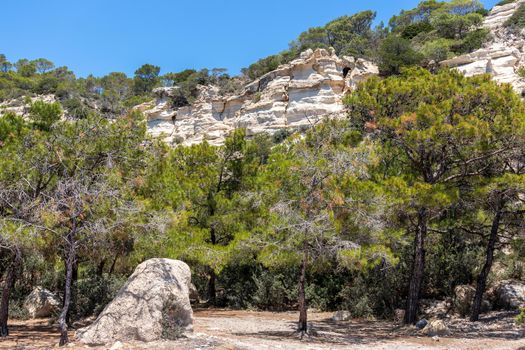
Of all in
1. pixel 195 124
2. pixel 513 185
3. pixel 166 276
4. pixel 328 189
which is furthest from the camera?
pixel 195 124

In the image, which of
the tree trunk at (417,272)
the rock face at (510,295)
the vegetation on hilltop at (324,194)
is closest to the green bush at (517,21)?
the vegetation on hilltop at (324,194)

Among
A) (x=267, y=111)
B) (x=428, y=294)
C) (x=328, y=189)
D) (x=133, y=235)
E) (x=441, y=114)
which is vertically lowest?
(x=428, y=294)

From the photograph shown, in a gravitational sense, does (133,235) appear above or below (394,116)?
below

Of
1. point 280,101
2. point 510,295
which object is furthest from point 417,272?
point 280,101

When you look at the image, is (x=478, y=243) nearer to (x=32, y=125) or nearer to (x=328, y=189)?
(x=328, y=189)

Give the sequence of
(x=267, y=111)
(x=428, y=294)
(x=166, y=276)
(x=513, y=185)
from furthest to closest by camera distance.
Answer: (x=267, y=111) < (x=428, y=294) < (x=513, y=185) < (x=166, y=276)

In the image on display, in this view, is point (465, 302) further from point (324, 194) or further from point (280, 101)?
point (280, 101)

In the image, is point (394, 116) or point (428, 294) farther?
point (428, 294)

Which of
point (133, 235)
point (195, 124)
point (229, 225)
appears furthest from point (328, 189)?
point (195, 124)

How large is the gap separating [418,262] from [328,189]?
4363mm

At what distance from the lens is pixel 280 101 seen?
4738cm

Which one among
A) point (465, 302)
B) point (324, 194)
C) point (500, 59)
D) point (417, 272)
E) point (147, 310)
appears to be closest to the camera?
point (147, 310)

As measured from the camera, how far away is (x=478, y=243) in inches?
660

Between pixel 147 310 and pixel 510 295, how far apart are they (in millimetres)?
11561
